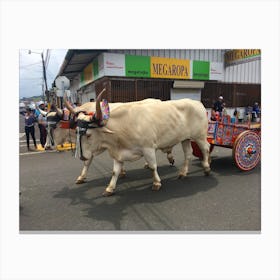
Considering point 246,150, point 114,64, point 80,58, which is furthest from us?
point 80,58

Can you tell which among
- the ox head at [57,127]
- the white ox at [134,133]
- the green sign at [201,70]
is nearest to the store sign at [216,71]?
the green sign at [201,70]

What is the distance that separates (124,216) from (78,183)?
1.66 meters

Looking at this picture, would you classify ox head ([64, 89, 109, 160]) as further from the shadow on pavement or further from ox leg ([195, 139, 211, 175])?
ox leg ([195, 139, 211, 175])

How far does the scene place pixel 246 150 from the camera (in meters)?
4.71

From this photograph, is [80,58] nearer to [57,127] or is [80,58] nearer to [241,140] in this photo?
[57,127]

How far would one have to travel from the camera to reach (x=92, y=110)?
3.83m

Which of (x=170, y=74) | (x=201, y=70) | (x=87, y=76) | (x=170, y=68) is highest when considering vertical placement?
(x=201, y=70)

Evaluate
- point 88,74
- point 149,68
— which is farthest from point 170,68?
point 88,74

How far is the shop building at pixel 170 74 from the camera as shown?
10.6 meters

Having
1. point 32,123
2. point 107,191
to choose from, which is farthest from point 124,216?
point 32,123

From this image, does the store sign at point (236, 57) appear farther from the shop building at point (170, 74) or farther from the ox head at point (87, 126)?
the ox head at point (87, 126)

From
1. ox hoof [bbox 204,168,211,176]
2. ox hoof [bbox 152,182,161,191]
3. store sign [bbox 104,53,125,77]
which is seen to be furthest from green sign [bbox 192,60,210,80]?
ox hoof [bbox 152,182,161,191]

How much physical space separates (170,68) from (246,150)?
812 cm

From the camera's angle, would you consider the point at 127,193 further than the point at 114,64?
No
